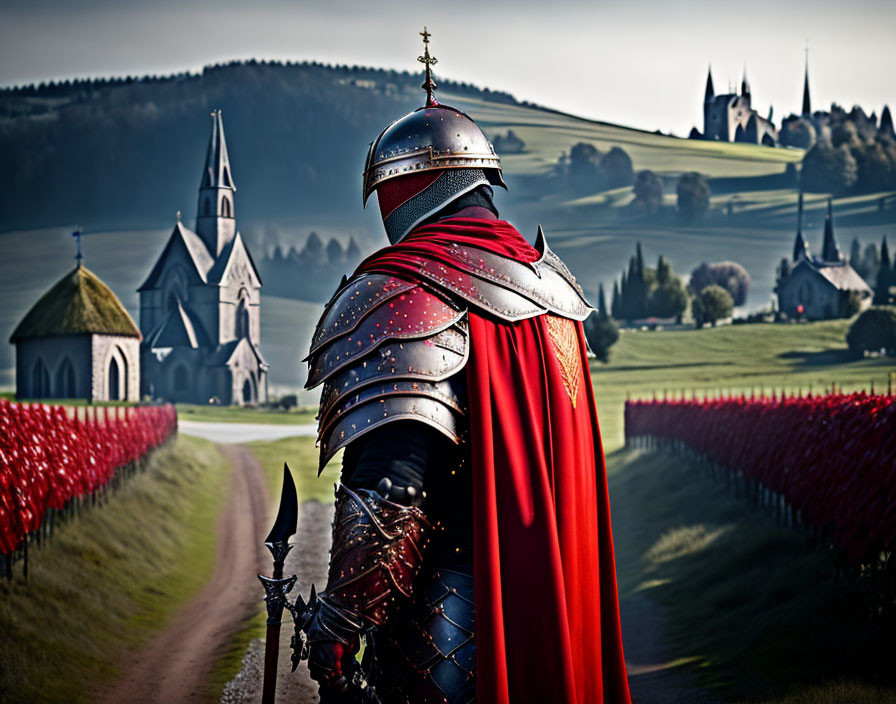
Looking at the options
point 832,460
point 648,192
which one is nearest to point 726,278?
point 648,192

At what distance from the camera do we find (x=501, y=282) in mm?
3869

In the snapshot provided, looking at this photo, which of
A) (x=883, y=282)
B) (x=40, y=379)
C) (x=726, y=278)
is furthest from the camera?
(x=726, y=278)

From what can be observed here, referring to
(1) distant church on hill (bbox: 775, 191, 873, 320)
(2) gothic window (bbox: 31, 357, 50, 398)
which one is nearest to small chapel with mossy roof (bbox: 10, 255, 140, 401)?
(2) gothic window (bbox: 31, 357, 50, 398)

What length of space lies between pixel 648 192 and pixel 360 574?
115m

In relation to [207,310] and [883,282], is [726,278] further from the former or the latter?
[207,310]

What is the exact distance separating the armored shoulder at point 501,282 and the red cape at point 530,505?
5cm

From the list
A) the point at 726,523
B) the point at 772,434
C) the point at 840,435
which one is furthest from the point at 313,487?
the point at 840,435

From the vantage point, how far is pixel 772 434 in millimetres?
15484

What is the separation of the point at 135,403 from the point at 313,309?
47444 millimetres

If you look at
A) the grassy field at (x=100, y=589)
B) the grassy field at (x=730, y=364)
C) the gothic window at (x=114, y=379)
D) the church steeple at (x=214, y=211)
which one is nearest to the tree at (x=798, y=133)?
the grassy field at (x=730, y=364)

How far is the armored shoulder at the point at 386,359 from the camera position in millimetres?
3475

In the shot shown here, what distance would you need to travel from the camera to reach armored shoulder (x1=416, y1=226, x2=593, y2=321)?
3.75 metres

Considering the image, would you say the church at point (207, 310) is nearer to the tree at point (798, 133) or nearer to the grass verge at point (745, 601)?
the grass verge at point (745, 601)

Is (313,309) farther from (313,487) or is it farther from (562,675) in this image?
(562,675)
